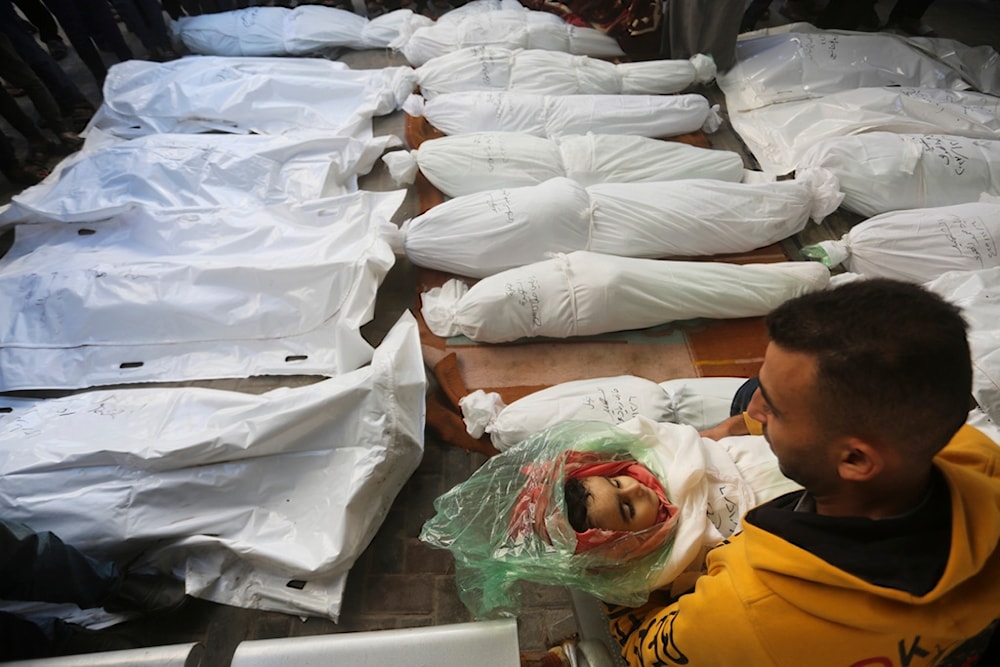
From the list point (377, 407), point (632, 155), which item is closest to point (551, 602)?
point (377, 407)

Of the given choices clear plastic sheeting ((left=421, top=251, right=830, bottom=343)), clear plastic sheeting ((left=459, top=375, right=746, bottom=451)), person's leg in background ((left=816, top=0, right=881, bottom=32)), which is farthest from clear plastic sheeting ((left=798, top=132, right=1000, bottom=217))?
person's leg in background ((left=816, top=0, right=881, bottom=32))

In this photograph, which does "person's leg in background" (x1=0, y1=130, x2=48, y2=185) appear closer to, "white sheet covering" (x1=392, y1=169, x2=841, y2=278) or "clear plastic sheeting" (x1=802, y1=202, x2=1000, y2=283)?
"white sheet covering" (x1=392, y1=169, x2=841, y2=278)

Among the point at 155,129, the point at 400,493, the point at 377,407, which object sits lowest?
the point at 400,493

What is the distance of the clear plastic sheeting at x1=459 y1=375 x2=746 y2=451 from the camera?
1.77m

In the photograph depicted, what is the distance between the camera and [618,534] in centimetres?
116

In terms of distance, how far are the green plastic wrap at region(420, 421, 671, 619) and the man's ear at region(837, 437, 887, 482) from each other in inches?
18.6

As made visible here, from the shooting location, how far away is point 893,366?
2.37ft

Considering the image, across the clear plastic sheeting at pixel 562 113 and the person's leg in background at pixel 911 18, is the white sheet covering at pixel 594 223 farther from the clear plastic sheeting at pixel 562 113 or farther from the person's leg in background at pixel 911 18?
the person's leg in background at pixel 911 18

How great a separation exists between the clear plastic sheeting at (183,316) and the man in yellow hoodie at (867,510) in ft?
5.12

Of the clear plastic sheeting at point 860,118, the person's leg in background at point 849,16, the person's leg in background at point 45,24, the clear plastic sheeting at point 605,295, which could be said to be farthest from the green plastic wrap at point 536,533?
the person's leg in background at point 45,24

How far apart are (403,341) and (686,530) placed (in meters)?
1.09

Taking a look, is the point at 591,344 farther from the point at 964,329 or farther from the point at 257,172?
the point at 257,172

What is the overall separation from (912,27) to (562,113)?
3.25 meters

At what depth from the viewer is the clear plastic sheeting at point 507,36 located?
3459mm
